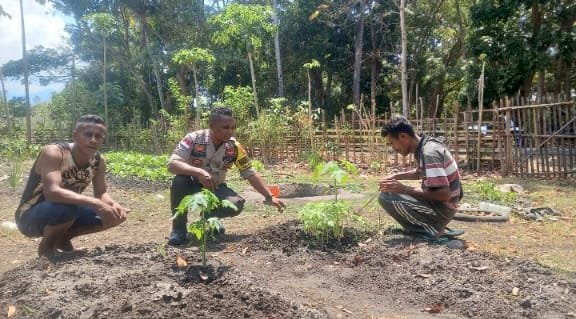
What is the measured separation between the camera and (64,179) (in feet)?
11.5

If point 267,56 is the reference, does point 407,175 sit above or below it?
below

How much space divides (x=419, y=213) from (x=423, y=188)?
23cm

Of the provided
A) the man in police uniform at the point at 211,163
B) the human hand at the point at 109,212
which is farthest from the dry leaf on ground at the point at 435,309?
the human hand at the point at 109,212

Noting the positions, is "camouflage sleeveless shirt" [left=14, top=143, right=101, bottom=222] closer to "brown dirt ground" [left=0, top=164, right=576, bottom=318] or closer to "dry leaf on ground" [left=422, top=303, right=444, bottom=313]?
"brown dirt ground" [left=0, top=164, right=576, bottom=318]

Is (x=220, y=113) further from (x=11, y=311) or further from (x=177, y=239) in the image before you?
(x=11, y=311)

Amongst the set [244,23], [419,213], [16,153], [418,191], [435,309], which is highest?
[244,23]

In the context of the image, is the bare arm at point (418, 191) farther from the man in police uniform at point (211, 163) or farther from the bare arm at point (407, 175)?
the man in police uniform at point (211, 163)

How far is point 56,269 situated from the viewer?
310 centimetres

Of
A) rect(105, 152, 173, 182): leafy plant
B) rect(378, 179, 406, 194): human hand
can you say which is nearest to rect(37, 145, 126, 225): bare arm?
rect(378, 179, 406, 194): human hand

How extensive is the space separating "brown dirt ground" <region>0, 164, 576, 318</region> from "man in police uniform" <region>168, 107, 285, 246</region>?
0.36 m

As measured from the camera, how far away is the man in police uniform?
13.7ft

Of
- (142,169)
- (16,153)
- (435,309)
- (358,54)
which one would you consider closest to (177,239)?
(435,309)

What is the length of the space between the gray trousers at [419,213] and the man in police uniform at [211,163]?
3.14 ft

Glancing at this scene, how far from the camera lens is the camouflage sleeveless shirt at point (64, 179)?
3465mm
